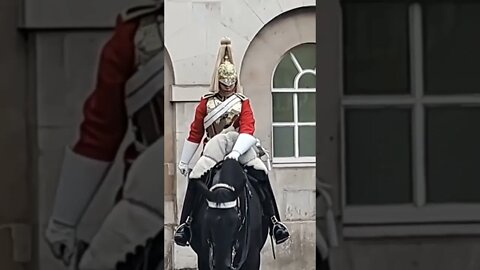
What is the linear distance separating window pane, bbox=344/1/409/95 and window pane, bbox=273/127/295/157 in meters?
2.68

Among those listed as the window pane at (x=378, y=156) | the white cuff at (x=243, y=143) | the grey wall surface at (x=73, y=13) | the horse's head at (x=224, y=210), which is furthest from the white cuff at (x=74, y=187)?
the white cuff at (x=243, y=143)

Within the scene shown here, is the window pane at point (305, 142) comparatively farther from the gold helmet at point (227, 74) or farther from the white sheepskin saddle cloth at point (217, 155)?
the white sheepskin saddle cloth at point (217, 155)

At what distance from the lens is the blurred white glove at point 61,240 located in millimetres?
948

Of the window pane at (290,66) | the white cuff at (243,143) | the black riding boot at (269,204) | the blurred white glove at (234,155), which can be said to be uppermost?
the window pane at (290,66)

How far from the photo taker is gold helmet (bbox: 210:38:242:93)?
10.3ft

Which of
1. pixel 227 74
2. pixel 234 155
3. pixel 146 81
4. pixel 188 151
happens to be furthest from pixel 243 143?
pixel 146 81

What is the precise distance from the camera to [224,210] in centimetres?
285

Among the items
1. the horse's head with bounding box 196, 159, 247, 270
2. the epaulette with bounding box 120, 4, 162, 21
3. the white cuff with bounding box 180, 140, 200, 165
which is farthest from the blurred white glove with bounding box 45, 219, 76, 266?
the white cuff with bounding box 180, 140, 200, 165

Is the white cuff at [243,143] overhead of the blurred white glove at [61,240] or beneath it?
overhead

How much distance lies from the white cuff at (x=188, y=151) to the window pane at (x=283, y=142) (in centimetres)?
66

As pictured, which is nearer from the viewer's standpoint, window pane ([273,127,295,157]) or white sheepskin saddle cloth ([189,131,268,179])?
white sheepskin saddle cloth ([189,131,268,179])

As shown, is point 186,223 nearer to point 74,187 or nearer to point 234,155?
point 234,155

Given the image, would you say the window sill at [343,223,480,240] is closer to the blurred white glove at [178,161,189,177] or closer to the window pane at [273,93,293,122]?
the blurred white glove at [178,161,189,177]

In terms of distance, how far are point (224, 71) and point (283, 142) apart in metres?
0.59
